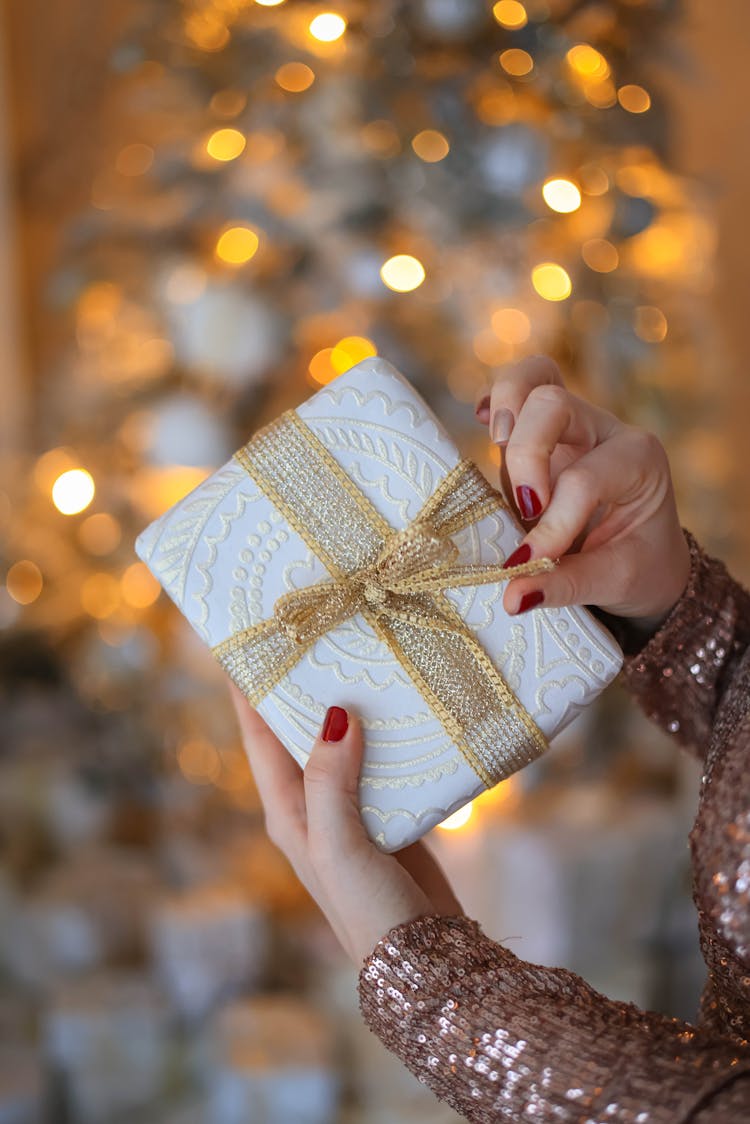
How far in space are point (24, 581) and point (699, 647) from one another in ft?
6.26

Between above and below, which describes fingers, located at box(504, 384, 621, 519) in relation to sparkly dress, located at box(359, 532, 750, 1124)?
above

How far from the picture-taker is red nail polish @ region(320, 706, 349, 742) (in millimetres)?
780

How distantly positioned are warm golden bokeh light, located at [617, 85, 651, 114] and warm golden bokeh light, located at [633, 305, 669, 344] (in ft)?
1.11

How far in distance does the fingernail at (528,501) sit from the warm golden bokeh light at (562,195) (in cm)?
119

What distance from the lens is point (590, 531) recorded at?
83 cm

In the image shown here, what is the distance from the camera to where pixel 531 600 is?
2.35 feet

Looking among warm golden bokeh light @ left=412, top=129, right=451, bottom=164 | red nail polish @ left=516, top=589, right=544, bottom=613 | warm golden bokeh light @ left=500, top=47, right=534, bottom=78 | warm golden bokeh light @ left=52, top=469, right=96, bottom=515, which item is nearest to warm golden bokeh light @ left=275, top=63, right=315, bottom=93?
warm golden bokeh light @ left=412, top=129, right=451, bottom=164

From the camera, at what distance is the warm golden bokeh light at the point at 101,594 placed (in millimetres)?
2203

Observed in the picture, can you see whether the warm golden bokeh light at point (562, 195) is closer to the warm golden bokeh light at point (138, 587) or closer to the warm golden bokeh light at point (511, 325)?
the warm golden bokeh light at point (511, 325)

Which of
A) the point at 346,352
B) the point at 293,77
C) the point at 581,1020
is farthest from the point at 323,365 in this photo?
the point at 581,1020

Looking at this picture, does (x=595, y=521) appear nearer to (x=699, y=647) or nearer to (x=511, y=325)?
(x=699, y=647)

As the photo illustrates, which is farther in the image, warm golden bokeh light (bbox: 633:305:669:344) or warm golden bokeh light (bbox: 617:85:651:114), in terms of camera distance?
warm golden bokeh light (bbox: 633:305:669:344)

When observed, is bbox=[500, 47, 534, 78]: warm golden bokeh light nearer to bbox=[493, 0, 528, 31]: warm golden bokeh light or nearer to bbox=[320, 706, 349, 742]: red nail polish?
Result: bbox=[493, 0, 528, 31]: warm golden bokeh light

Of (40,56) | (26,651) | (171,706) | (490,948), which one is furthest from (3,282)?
(490,948)
